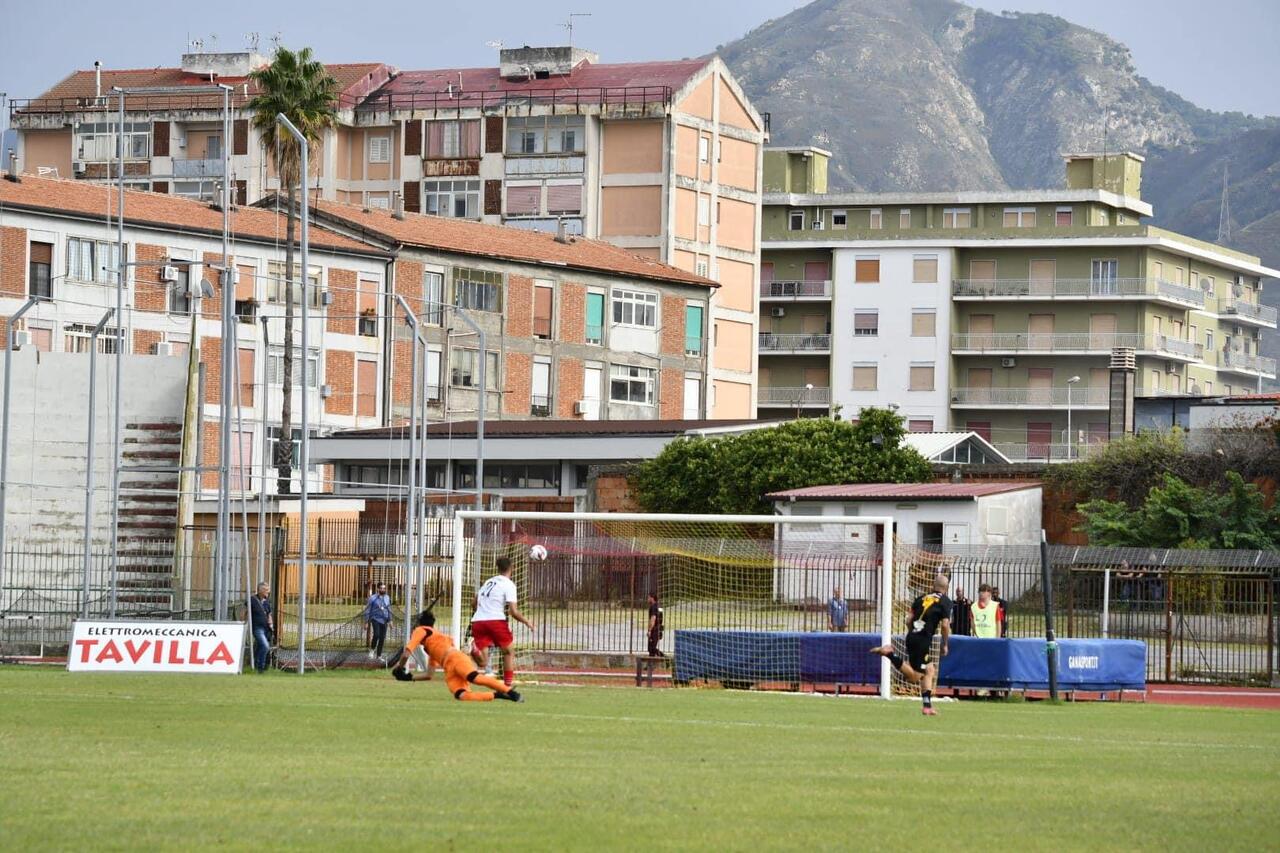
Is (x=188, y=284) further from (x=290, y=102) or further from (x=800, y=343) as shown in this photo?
(x=800, y=343)

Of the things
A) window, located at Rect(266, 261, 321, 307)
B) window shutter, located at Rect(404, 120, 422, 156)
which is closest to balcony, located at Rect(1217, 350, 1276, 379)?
window shutter, located at Rect(404, 120, 422, 156)

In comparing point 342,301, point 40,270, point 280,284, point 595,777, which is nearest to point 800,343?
point 342,301

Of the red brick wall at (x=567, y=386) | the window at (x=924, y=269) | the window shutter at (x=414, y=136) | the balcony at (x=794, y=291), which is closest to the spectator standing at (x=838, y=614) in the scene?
the red brick wall at (x=567, y=386)

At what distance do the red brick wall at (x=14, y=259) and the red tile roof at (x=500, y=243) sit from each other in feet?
42.8

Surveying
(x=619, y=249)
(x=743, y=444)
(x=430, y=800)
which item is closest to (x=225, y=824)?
(x=430, y=800)

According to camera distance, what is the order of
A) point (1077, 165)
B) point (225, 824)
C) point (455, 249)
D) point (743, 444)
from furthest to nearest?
point (1077, 165) → point (455, 249) → point (743, 444) → point (225, 824)

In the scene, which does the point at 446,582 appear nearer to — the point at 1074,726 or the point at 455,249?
the point at 1074,726

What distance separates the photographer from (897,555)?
36.9 m

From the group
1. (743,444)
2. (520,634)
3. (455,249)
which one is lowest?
(520,634)

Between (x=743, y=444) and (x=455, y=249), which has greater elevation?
(x=455, y=249)

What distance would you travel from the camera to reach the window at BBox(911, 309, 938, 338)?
10525 cm

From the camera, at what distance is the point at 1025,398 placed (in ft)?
343

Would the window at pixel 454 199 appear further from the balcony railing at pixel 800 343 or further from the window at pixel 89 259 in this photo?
the window at pixel 89 259

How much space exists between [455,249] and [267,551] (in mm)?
35176
